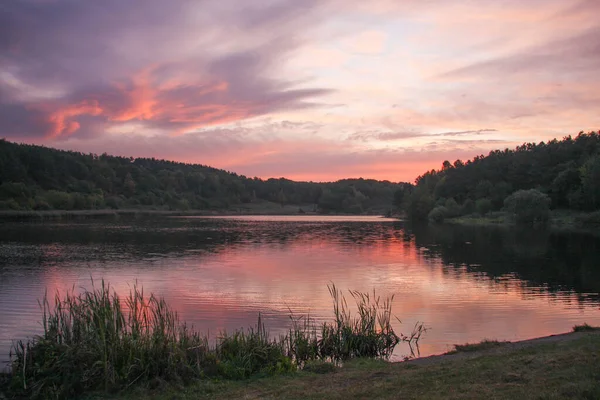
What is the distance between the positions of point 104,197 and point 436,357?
178779 millimetres

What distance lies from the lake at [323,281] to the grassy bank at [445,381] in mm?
3308

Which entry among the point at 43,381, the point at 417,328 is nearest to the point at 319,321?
the point at 417,328

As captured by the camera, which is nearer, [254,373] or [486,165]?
[254,373]

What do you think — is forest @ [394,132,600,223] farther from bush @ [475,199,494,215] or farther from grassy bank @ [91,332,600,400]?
grassy bank @ [91,332,600,400]

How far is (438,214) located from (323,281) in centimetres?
10347

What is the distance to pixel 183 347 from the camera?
1165 cm

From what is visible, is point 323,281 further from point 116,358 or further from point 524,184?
point 524,184

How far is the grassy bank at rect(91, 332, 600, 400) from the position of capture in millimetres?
8578

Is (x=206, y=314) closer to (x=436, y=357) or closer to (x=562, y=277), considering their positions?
(x=436, y=357)

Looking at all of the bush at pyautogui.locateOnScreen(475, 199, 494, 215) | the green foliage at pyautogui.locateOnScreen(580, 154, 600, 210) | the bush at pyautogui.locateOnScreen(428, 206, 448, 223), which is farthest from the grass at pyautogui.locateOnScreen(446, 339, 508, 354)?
the bush at pyautogui.locateOnScreen(428, 206, 448, 223)

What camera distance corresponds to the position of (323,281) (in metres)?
28.8

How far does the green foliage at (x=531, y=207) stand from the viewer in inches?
3760

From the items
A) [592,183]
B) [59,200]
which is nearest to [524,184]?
[592,183]

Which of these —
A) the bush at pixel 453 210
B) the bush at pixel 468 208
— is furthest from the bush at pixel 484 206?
the bush at pixel 453 210
